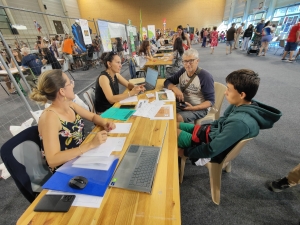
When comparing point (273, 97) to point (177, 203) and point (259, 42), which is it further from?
point (259, 42)

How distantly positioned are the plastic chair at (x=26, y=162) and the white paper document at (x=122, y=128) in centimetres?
51

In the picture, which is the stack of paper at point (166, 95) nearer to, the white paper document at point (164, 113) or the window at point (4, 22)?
the white paper document at point (164, 113)

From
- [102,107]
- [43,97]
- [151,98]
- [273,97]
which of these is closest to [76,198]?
[43,97]

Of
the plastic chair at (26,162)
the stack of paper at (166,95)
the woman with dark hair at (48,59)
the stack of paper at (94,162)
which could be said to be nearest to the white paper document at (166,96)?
the stack of paper at (166,95)

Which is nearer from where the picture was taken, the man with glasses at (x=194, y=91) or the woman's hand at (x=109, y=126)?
the woman's hand at (x=109, y=126)

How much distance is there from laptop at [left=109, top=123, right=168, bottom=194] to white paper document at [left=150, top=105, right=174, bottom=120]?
374 mm

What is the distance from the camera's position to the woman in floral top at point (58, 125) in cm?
85

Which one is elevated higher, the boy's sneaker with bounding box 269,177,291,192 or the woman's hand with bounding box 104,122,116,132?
the woman's hand with bounding box 104,122,116,132

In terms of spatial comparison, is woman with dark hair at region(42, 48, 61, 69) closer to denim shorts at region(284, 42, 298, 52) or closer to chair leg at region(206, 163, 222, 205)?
chair leg at region(206, 163, 222, 205)

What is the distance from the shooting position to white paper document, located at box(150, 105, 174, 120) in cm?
127

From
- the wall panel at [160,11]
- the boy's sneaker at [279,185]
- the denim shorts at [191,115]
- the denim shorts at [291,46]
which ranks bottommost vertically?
the boy's sneaker at [279,185]

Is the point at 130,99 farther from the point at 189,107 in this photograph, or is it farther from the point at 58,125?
the point at 58,125

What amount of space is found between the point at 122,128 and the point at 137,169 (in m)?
0.45

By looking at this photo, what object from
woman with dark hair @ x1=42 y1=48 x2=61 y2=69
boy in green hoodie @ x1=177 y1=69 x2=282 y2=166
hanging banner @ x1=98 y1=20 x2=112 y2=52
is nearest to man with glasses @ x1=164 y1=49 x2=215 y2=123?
boy in green hoodie @ x1=177 y1=69 x2=282 y2=166
